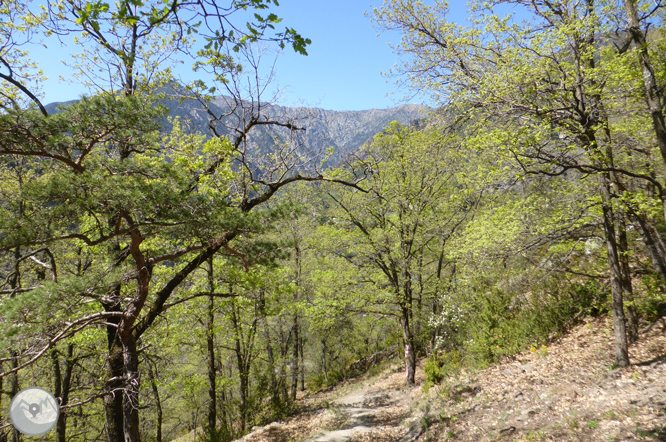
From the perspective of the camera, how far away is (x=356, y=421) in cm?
909

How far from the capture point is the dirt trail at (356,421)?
754cm

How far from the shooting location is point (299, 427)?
963cm

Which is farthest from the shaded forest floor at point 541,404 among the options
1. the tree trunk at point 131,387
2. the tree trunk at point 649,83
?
the tree trunk at point 131,387

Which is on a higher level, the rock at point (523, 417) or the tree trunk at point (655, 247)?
the tree trunk at point (655, 247)

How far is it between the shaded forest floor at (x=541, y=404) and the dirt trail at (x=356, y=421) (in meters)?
0.04

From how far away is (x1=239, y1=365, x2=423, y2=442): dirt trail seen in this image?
7539mm

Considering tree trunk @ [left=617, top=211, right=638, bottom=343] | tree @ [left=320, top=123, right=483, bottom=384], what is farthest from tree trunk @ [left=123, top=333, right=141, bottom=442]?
tree trunk @ [left=617, top=211, right=638, bottom=343]

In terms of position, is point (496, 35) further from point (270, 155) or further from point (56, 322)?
point (56, 322)

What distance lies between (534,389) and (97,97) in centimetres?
935

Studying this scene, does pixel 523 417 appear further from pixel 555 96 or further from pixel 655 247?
pixel 555 96

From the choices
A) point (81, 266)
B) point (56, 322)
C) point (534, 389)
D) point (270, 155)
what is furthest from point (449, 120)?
point (81, 266)

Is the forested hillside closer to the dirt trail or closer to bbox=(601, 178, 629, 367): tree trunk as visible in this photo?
bbox=(601, 178, 629, 367): tree trunk

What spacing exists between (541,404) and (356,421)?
209 inches

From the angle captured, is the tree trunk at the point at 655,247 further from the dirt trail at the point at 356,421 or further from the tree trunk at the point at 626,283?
the dirt trail at the point at 356,421
